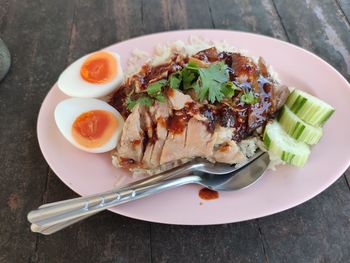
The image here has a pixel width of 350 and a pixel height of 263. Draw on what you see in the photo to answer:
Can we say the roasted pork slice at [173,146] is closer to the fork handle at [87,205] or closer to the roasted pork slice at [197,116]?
the roasted pork slice at [197,116]

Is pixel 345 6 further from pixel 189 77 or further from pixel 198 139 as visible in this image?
pixel 198 139

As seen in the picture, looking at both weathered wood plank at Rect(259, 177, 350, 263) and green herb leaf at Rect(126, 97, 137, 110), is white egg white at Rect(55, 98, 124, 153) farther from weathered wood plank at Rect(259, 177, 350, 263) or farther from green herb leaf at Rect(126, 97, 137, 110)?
weathered wood plank at Rect(259, 177, 350, 263)

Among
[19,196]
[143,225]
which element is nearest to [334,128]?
[143,225]

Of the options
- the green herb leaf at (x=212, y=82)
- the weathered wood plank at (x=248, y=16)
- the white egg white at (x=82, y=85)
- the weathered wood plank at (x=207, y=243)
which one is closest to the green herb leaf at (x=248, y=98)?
the green herb leaf at (x=212, y=82)

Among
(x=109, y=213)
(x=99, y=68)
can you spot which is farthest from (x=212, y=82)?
(x=109, y=213)

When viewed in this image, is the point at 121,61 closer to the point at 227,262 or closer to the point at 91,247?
the point at 91,247
